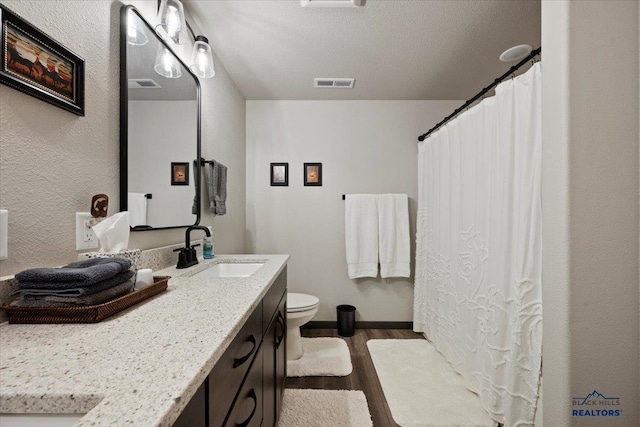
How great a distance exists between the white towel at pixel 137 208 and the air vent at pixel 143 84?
0.46m

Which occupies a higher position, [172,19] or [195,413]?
[172,19]

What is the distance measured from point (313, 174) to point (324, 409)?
199cm

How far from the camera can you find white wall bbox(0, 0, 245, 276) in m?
0.75

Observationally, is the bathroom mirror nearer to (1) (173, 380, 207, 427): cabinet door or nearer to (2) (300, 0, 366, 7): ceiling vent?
(2) (300, 0, 366, 7): ceiling vent

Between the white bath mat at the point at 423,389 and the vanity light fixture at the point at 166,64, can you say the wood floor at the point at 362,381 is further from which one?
the vanity light fixture at the point at 166,64

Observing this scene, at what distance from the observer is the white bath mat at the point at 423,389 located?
1625mm

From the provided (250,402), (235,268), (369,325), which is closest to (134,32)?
(235,268)

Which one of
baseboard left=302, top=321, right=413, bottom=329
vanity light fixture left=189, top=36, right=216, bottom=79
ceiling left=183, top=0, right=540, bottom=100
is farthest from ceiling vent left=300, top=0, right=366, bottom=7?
baseboard left=302, top=321, right=413, bottom=329

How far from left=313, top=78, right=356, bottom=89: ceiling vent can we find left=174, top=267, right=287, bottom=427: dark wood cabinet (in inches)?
72.2

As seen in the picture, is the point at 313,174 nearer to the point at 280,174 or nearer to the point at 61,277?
the point at 280,174

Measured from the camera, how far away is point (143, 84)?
1.29 meters

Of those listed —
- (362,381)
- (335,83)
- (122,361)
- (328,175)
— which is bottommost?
(362,381)

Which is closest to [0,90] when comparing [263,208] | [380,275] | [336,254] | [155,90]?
[155,90]

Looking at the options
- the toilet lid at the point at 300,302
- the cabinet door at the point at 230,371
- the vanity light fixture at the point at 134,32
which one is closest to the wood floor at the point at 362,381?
the toilet lid at the point at 300,302
